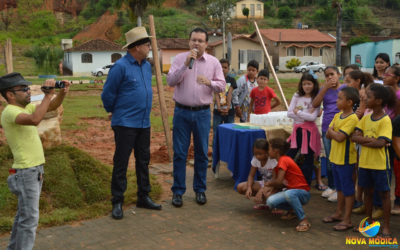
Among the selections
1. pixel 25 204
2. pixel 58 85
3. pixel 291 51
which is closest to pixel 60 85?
pixel 58 85

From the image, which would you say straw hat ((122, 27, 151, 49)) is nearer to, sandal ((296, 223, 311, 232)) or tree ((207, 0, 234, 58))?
sandal ((296, 223, 311, 232))

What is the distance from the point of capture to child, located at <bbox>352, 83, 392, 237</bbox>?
4.36 m

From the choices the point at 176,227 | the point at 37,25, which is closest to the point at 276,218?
the point at 176,227

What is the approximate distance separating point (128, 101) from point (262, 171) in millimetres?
1733

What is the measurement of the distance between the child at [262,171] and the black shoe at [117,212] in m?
1.41

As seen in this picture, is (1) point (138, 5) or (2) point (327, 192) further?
(1) point (138, 5)

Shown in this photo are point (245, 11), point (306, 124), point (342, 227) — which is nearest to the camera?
point (342, 227)

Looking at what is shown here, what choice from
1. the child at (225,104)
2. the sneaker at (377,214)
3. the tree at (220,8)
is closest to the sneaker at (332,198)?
the sneaker at (377,214)

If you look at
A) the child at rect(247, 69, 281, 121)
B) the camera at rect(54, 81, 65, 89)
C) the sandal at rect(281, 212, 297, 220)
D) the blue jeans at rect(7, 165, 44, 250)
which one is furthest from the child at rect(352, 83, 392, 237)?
the blue jeans at rect(7, 165, 44, 250)

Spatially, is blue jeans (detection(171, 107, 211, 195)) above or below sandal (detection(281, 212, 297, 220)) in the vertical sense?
above

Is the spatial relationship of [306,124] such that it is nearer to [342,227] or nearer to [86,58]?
[342,227]

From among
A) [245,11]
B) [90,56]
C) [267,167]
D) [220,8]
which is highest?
[245,11]

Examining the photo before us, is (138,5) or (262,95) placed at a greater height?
(138,5)

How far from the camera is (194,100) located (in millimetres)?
5363
